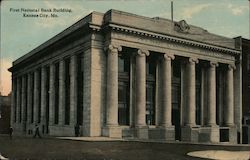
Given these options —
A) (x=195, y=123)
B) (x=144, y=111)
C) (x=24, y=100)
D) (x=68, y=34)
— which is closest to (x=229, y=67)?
(x=195, y=123)

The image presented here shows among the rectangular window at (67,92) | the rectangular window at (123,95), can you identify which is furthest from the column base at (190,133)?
the rectangular window at (67,92)

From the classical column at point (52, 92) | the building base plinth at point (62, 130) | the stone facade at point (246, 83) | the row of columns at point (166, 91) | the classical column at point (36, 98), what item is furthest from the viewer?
the classical column at point (36, 98)

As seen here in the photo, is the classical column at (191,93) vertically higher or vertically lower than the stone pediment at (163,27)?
lower

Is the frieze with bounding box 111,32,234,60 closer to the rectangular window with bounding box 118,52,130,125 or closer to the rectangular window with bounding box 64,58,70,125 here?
the rectangular window with bounding box 118,52,130,125

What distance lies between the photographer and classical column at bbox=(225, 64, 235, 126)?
149 feet

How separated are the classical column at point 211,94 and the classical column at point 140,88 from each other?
10.9 metres

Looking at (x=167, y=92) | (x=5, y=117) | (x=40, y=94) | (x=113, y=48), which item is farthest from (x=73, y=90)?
(x=5, y=117)

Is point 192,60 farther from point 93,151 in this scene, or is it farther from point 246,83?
point 93,151

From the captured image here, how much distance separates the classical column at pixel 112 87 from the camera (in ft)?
113

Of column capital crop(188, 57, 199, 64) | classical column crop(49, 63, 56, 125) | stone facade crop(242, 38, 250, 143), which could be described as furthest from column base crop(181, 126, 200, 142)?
classical column crop(49, 63, 56, 125)

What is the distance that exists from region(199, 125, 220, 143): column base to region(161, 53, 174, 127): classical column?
5.46m

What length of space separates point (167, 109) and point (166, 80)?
3.18 metres

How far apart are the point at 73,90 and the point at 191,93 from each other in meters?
13.7

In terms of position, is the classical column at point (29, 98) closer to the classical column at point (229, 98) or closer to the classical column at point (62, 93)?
the classical column at point (62, 93)
